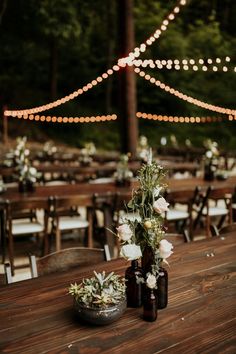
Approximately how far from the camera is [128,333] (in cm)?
164

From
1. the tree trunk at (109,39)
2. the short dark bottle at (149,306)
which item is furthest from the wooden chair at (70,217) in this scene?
the tree trunk at (109,39)

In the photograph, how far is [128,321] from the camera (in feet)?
5.71

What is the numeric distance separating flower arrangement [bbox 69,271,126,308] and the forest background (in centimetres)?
1267

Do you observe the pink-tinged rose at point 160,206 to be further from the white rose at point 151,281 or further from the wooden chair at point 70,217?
the wooden chair at point 70,217

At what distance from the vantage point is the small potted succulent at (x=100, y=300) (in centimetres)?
167

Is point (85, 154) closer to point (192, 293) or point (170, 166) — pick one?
point (170, 166)

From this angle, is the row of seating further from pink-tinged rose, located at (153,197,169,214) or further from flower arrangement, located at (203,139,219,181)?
pink-tinged rose, located at (153,197,169,214)

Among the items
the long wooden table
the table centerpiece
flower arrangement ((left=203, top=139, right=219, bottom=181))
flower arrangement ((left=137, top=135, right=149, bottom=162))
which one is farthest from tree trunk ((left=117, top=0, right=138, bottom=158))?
the table centerpiece

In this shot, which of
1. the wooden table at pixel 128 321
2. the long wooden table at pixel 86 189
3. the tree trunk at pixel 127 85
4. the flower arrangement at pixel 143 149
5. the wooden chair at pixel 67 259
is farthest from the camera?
the tree trunk at pixel 127 85

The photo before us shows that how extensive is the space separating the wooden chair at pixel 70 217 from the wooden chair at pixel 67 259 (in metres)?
1.53

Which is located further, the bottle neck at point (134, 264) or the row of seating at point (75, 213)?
the row of seating at point (75, 213)

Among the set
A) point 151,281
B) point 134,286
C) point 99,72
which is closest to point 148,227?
point 151,281

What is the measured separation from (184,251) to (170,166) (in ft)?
14.3

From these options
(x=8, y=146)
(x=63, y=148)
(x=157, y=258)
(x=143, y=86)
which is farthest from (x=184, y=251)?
(x=143, y=86)
